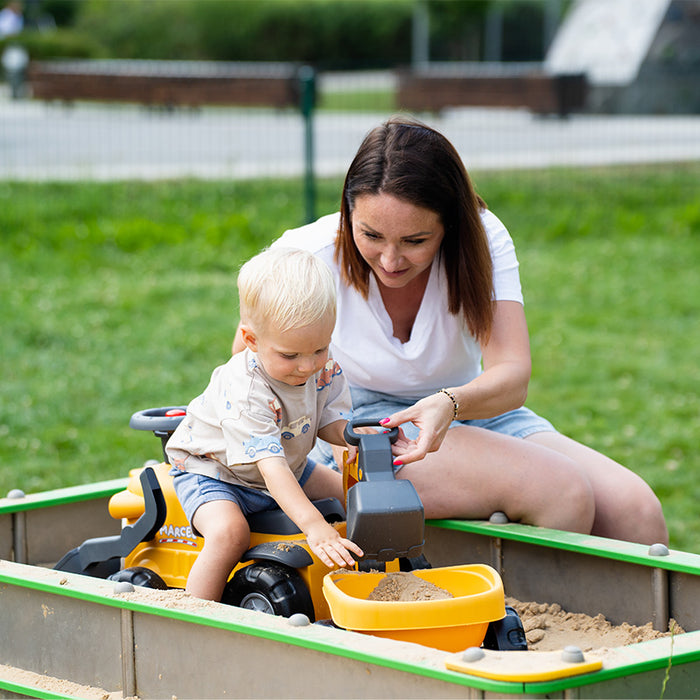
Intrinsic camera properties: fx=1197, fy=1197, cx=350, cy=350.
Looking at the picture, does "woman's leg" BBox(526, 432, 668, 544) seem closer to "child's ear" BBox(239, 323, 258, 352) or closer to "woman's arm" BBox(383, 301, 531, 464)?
"woman's arm" BBox(383, 301, 531, 464)

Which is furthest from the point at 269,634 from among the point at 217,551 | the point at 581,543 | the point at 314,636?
the point at 581,543

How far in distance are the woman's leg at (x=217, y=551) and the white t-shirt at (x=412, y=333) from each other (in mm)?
749

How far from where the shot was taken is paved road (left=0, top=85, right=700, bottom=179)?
10664 millimetres

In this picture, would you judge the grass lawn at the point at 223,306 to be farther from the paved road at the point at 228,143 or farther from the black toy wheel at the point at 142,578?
the black toy wheel at the point at 142,578

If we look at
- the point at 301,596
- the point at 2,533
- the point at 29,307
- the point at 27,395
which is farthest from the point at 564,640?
the point at 29,307

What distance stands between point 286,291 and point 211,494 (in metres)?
0.53

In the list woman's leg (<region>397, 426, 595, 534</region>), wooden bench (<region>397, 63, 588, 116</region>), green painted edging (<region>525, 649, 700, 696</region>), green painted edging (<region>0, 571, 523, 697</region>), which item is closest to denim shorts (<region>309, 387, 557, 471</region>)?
woman's leg (<region>397, 426, 595, 534</region>)

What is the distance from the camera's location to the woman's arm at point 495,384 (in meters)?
2.85

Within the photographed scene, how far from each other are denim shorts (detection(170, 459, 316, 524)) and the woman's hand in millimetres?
357

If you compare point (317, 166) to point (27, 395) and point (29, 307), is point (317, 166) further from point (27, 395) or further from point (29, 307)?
point (27, 395)

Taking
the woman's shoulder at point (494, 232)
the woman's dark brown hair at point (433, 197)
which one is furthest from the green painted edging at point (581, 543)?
the woman's shoulder at point (494, 232)

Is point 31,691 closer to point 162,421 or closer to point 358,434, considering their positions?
point 162,421

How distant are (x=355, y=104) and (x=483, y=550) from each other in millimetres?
12798

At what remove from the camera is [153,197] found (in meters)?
10.3
